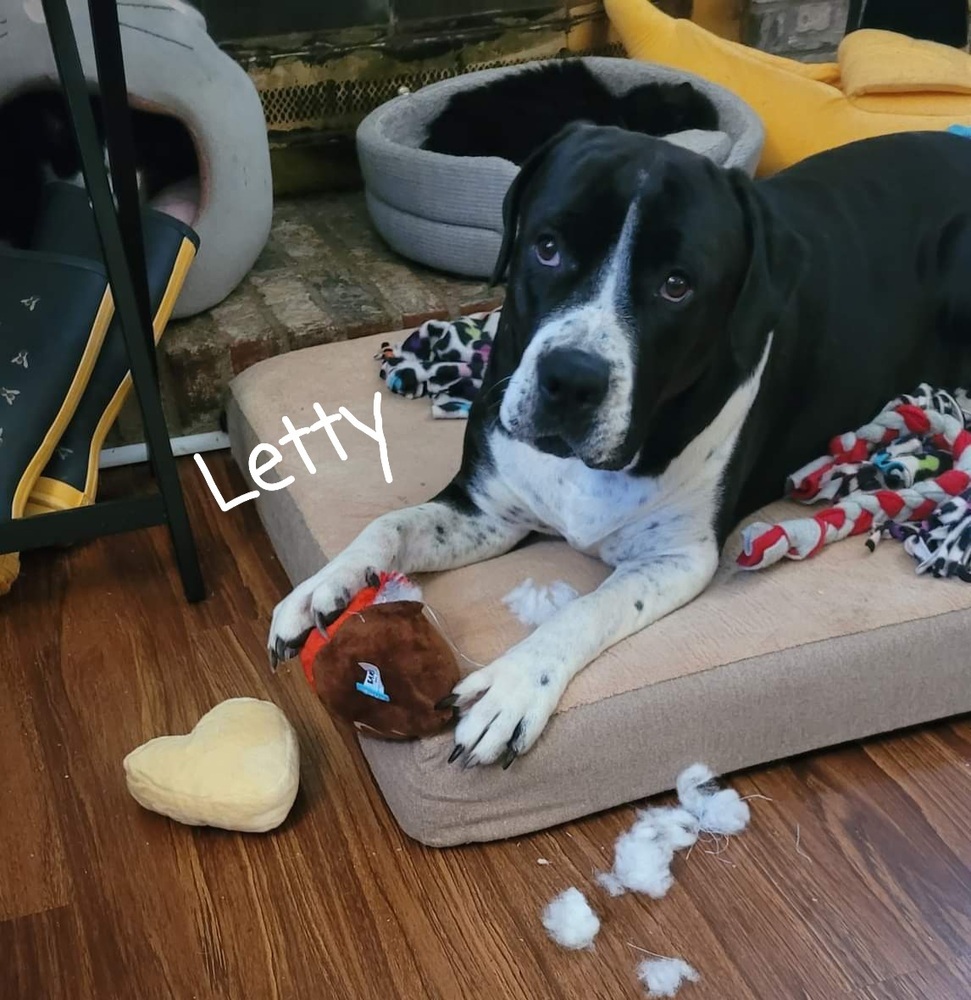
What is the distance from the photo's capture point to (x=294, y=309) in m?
2.42

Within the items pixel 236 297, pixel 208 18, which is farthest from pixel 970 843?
pixel 208 18

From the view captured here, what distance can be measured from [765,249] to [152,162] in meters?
1.51

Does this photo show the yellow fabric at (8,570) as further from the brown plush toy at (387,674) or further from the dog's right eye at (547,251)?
the dog's right eye at (547,251)

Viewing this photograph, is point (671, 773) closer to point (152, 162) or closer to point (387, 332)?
point (387, 332)

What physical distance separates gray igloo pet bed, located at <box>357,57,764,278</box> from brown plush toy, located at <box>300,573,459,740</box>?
1219 mm

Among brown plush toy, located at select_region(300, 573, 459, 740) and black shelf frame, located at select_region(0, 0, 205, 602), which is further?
black shelf frame, located at select_region(0, 0, 205, 602)

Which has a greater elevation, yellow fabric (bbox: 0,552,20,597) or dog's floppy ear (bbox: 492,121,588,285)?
dog's floppy ear (bbox: 492,121,588,285)

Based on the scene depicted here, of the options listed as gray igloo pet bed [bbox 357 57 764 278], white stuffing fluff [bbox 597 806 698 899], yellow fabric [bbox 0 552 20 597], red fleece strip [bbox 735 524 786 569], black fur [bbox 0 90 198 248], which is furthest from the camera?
gray igloo pet bed [bbox 357 57 764 278]

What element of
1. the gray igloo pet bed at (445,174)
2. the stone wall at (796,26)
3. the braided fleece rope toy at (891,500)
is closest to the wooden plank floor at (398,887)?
the braided fleece rope toy at (891,500)

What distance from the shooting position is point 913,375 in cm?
203

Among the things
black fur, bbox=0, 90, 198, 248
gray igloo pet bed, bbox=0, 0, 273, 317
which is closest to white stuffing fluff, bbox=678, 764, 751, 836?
gray igloo pet bed, bbox=0, 0, 273, 317

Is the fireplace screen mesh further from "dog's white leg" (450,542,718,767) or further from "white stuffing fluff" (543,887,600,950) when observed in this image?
"white stuffing fluff" (543,887,600,950)

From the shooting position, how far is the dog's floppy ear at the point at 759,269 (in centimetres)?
142

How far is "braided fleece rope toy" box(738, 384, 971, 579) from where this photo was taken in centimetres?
165
